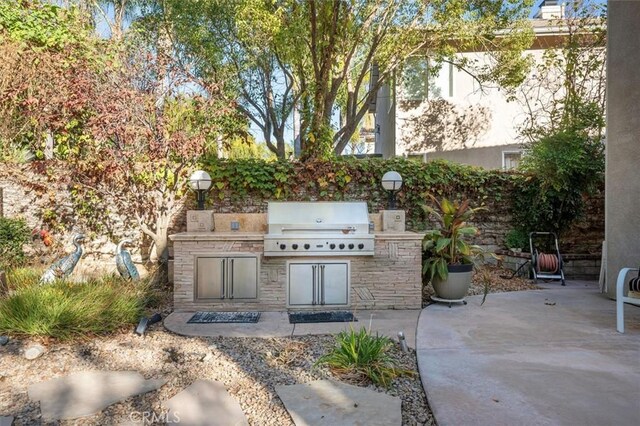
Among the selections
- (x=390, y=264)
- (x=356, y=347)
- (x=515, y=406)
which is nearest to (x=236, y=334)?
(x=356, y=347)

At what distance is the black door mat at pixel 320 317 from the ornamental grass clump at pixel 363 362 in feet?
3.94

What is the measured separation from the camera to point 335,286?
15.0 ft

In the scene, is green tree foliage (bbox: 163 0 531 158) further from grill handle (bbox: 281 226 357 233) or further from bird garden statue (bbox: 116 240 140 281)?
bird garden statue (bbox: 116 240 140 281)

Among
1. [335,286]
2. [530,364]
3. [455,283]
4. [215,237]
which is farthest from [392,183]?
[530,364]

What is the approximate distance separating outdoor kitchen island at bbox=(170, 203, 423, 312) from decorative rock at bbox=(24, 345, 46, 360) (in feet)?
5.19

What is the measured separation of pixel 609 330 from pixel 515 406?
2.17 meters

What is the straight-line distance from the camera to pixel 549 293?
5.46 metres

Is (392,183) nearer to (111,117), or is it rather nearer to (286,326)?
(286,326)

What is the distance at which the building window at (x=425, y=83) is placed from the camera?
9.88 m

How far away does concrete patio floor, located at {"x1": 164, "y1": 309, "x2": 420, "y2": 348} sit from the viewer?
3.67 m

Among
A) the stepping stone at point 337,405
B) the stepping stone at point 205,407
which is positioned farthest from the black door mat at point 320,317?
the stepping stone at point 205,407

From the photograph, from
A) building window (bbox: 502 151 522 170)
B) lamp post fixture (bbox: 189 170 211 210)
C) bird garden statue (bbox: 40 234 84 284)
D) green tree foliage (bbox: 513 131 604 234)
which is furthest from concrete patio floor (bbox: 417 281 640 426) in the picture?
building window (bbox: 502 151 522 170)

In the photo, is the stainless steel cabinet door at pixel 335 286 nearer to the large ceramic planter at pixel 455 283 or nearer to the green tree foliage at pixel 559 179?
the large ceramic planter at pixel 455 283

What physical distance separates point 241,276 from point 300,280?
0.69 meters
